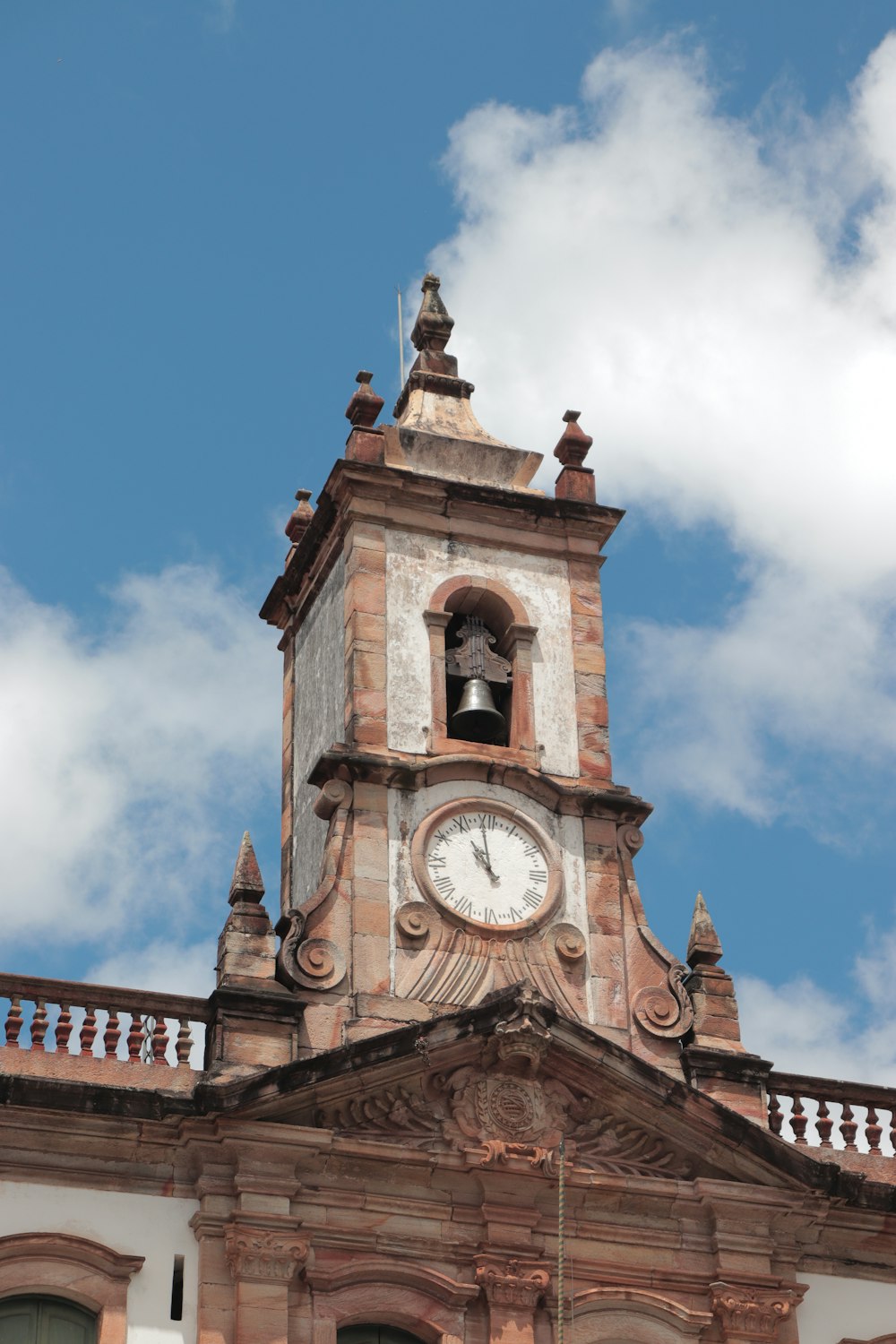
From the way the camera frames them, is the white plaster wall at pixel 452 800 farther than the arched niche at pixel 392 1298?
Yes

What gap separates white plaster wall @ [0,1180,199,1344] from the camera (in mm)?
20500

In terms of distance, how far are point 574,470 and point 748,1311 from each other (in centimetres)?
843

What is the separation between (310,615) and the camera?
85.5 feet

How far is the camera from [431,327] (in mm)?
27484

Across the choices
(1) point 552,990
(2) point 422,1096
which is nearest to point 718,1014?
(1) point 552,990

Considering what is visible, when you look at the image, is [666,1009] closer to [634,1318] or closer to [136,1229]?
[634,1318]

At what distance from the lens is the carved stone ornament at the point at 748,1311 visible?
70.8 ft

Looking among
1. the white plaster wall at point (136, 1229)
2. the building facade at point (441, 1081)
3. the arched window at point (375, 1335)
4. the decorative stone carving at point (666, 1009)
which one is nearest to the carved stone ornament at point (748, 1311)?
the building facade at point (441, 1081)

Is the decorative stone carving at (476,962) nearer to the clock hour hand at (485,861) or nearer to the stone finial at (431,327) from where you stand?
the clock hour hand at (485,861)

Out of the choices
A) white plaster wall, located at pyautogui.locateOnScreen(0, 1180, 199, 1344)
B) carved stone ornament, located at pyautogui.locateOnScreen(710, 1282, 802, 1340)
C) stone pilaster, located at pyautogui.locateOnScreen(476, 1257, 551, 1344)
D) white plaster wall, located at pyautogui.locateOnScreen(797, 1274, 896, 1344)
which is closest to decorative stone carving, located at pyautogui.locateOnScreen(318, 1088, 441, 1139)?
stone pilaster, located at pyautogui.locateOnScreen(476, 1257, 551, 1344)

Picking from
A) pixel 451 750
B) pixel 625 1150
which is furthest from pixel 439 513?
pixel 625 1150

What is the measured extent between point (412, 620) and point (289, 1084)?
509cm

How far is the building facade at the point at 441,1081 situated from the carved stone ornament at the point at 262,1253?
2cm

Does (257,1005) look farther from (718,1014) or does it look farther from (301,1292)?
(718,1014)
